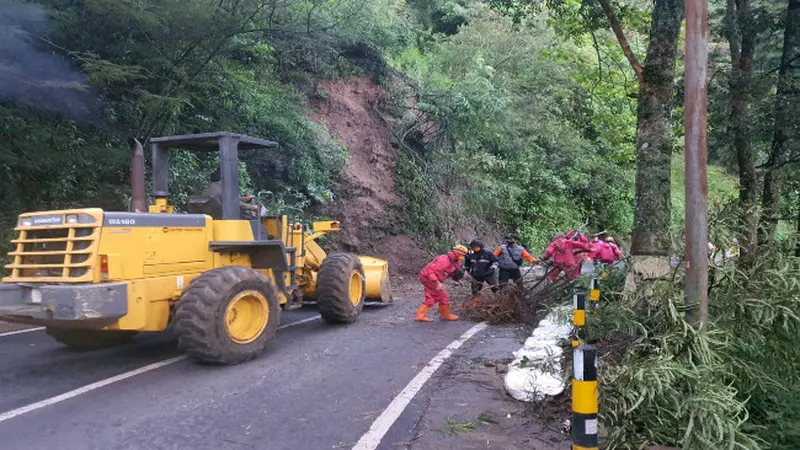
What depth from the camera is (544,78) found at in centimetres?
2445

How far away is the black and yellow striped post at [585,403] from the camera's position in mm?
3508

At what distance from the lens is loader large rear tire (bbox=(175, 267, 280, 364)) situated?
6.43 meters

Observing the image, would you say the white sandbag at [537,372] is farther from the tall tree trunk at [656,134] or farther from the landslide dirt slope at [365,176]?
the landslide dirt slope at [365,176]

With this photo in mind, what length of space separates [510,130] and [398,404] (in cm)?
1772

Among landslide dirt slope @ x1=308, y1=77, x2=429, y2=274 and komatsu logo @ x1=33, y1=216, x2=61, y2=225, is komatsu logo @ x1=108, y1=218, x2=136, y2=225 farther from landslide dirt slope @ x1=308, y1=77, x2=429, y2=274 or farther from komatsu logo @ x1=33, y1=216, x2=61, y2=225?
landslide dirt slope @ x1=308, y1=77, x2=429, y2=274

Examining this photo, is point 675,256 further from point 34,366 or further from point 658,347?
point 34,366

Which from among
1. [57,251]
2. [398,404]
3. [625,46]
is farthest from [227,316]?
[625,46]

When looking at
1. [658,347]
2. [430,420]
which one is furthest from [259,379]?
[658,347]

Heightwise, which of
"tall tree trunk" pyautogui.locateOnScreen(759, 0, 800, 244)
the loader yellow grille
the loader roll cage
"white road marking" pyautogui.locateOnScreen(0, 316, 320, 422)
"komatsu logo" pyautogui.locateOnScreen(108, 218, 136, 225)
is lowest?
"white road marking" pyautogui.locateOnScreen(0, 316, 320, 422)

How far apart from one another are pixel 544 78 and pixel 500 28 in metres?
2.59

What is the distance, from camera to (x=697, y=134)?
5.10m

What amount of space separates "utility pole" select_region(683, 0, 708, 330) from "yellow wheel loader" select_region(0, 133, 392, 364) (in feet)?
15.0

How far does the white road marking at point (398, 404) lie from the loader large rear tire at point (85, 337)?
365 centimetres

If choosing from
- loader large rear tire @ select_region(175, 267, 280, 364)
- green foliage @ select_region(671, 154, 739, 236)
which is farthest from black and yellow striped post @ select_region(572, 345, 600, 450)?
loader large rear tire @ select_region(175, 267, 280, 364)
